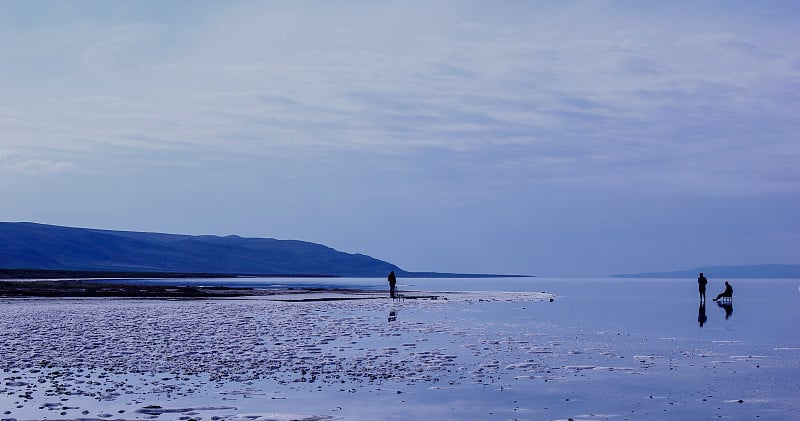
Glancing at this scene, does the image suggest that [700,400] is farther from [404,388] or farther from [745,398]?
[404,388]

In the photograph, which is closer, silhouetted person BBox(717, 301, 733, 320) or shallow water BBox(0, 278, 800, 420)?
shallow water BBox(0, 278, 800, 420)

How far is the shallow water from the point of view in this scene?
18641mm

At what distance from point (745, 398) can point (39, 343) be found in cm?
2392

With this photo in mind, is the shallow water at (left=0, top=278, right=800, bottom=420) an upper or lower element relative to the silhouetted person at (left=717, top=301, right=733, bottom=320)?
lower

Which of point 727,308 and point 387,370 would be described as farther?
point 727,308

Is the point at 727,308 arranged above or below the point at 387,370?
above

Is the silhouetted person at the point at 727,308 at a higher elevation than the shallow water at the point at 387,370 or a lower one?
higher

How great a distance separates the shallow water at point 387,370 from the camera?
61.2ft

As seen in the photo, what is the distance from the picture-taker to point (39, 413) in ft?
56.5

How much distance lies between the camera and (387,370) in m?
24.8

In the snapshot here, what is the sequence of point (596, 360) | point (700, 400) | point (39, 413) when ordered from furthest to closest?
1. point (596, 360)
2. point (700, 400)
3. point (39, 413)

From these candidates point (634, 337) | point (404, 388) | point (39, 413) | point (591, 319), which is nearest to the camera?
point (39, 413)

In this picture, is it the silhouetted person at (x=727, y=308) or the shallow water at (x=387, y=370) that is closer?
the shallow water at (x=387, y=370)

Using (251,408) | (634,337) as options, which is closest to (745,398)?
(251,408)
